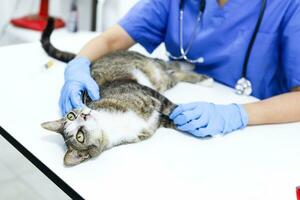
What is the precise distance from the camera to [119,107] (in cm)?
107

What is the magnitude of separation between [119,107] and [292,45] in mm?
517

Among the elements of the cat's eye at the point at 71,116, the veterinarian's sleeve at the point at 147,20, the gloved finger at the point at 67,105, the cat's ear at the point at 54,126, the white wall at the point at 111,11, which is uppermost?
the veterinarian's sleeve at the point at 147,20

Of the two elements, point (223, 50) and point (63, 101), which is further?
point (223, 50)

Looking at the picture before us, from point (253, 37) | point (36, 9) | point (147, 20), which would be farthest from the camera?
point (36, 9)

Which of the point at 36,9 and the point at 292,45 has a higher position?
the point at 292,45

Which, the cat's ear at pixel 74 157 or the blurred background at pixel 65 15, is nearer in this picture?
the cat's ear at pixel 74 157

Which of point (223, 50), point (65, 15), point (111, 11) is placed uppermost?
point (223, 50)

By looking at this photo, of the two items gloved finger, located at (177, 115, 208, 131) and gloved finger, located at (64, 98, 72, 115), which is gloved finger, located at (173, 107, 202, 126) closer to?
gloved finger, located at (177, 115, 208, 131)

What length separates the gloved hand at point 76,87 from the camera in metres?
1.06

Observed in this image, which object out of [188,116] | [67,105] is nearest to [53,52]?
[67,105]

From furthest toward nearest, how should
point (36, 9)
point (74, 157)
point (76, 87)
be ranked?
point (36, 9), point (76, 87), point (74, 157)

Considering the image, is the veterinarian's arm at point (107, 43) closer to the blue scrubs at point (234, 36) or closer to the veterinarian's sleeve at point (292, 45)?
the blue scrubs at point (234, 36)

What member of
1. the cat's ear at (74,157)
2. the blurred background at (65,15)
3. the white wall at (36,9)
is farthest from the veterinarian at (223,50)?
the white wall at (36,9)

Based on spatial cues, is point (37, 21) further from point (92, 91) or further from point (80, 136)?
point (80, 136)
